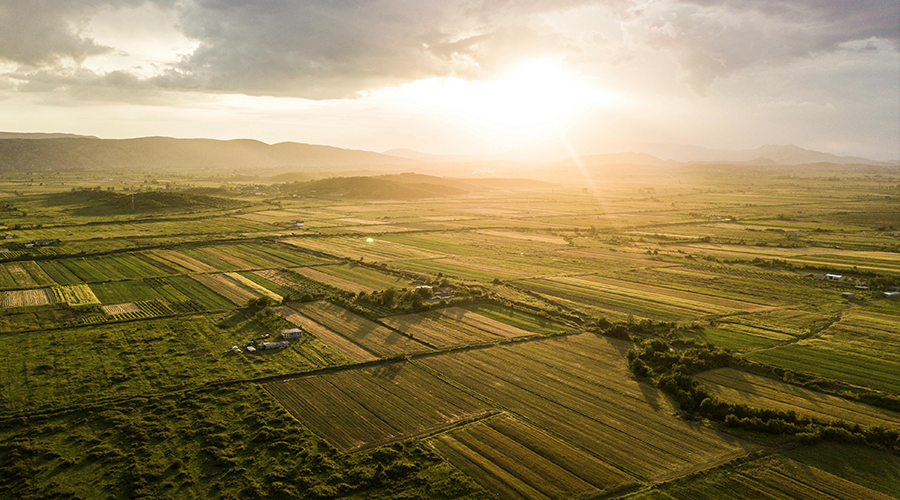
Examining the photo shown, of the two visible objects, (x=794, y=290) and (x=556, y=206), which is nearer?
(x=794, y=290)

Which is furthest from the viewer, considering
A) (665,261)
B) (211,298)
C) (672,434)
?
(665,261)

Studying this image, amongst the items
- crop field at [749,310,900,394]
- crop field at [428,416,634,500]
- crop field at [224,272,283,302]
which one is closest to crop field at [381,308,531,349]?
crop field at [428,416,634,500]

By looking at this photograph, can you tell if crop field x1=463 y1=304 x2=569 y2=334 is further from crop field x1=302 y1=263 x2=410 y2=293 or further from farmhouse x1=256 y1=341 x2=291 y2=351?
farmhouse x1=256 y1=341 x2=291 y2=351

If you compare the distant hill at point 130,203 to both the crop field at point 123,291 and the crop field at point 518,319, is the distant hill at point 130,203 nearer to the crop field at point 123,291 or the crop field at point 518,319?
the crop field at point 123,291

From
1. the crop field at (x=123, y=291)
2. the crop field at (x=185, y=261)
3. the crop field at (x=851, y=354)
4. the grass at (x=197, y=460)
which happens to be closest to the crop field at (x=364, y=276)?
the crop field at (x=185, y=261)

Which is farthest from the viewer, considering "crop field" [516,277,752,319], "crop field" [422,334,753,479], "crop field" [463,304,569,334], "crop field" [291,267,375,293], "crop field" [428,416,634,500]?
"crop field" [291,267,375,293]

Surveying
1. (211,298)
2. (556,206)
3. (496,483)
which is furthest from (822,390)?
(556,206)

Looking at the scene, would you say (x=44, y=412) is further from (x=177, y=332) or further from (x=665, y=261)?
(x=665, y=261)
